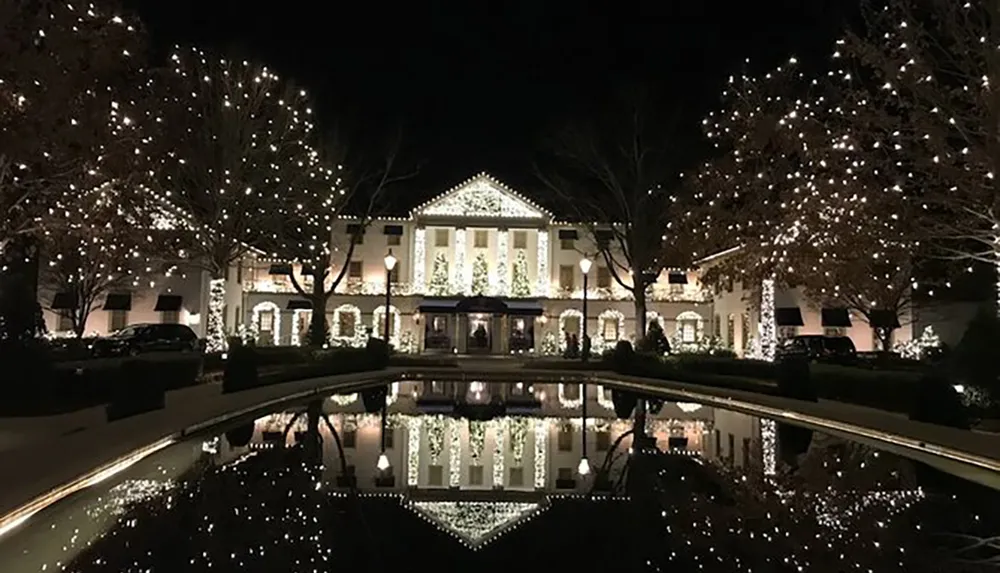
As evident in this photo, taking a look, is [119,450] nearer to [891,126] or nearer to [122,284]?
[891,126]

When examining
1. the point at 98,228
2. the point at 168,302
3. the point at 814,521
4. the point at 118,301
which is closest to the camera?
the point at 814,521

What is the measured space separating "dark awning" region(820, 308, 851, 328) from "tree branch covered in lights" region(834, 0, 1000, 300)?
61.2 feet

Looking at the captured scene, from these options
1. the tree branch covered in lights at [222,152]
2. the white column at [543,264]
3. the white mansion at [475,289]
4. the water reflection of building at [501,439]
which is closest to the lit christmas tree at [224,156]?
the tree branch covered in lights at [222,152]

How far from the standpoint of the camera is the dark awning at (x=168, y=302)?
44.5 metres

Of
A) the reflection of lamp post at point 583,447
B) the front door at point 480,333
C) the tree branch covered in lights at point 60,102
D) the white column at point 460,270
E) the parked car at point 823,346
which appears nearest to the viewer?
the reflection of lamp post at point 583,447

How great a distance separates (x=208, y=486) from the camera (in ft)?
35.8

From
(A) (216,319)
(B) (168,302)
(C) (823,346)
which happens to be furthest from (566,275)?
(A) (216,319)

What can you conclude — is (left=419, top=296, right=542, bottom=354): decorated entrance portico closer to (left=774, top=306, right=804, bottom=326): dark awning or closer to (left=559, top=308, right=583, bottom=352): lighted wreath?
(left=559, top=308, right=583, bottom=352): lighted wreath

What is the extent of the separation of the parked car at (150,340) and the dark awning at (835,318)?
1055 inches

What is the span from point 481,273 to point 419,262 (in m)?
3.76

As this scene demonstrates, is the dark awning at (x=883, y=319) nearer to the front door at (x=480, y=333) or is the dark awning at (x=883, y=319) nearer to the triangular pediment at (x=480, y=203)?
the triangular pediment at (x=480, y=203)

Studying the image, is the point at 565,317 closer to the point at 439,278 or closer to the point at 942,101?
the point at 439,278

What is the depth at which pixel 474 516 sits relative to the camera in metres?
9.55

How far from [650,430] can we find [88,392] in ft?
38.7
